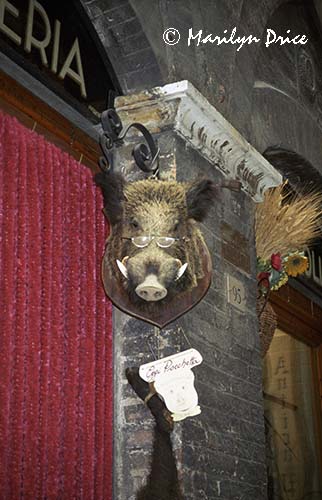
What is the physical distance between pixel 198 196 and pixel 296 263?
148 cm

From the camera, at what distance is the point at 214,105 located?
13.6 ft

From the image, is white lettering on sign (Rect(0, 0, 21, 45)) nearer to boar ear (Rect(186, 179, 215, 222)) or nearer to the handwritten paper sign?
boar ear (Rect(186, 179, 215, 222))

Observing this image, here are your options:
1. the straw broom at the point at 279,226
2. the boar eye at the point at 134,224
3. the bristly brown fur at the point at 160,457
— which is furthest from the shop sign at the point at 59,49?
the bristly brown fur at the point at 160,457

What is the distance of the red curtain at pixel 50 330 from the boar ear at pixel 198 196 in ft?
1.50

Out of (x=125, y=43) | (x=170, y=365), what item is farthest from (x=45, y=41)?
(x=170, y=365)

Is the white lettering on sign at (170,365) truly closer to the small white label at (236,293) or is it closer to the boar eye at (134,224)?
the boar eye at (134,224)

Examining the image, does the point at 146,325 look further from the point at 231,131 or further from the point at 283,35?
the point at 283,35

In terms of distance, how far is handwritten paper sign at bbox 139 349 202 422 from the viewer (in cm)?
322

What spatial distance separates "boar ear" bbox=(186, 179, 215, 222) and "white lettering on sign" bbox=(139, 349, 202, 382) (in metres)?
0.58

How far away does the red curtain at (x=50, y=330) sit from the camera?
2.96 metres

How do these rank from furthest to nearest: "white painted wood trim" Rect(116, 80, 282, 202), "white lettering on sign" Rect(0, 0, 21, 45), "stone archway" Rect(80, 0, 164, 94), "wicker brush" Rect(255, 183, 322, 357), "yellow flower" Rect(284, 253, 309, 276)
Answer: "yellow flower" Rect(284, 253, 309, 276) < "wicker brush" Rect(255, 183, 322, 357) < "stone archway" Rect(80, 0, 164, 94) < "white painted wood trim" Rect(116, 80, 282, 202) < "white lettering on sign" Rect(0, 0, 21, 45)

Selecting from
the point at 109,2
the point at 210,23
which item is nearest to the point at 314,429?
A: the point at 210,23

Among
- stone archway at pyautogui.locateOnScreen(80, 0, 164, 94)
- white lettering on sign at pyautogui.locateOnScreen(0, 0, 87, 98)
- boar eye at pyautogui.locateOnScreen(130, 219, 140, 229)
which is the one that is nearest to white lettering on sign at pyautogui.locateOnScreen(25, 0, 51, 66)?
white lettering on sign at pyautogui.locateOnScreen(0, 0, 87, 98)

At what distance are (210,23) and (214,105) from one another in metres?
0.52
